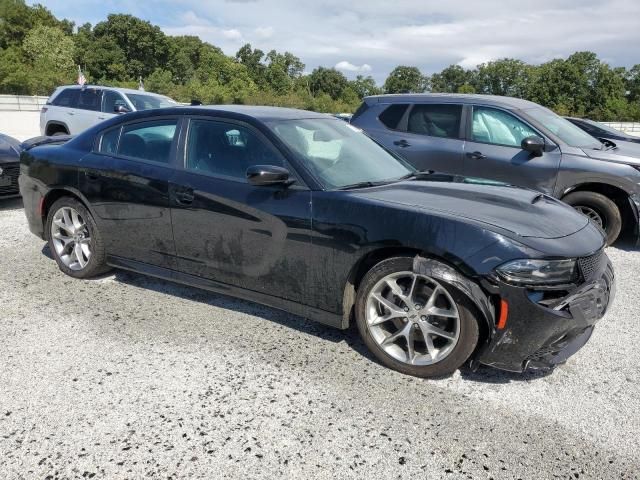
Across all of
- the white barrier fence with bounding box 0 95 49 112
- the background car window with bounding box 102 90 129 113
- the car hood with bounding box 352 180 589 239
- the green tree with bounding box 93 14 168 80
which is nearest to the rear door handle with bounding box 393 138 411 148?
the car hood with bounding box 352 180 589 239

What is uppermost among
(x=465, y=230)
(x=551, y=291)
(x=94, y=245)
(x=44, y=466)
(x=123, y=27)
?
(x=123, y=27)

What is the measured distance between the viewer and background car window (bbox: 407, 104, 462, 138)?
6781 mm

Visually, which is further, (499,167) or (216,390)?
(499,167)

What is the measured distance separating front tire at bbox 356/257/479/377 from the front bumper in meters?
0.18

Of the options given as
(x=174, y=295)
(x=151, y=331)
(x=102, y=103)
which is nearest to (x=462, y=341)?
(x=151, y=331)

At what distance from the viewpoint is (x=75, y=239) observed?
15.2 ft

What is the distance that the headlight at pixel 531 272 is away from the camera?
275 cm

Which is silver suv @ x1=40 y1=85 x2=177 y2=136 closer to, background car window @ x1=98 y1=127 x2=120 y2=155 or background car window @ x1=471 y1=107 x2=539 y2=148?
background car window @ x1=98 y1=127 x2=120 y2=155

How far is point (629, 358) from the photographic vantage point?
3465 mm

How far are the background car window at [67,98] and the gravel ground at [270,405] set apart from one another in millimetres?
9384

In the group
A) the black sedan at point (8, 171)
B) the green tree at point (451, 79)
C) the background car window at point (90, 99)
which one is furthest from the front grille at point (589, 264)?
→ the green tree at point (451, 79)

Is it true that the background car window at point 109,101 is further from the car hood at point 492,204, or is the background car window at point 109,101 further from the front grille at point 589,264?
the front grille at point 589,264

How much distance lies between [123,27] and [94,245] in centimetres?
8173

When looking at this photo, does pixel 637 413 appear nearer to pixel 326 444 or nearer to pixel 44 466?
pixel 326 444
